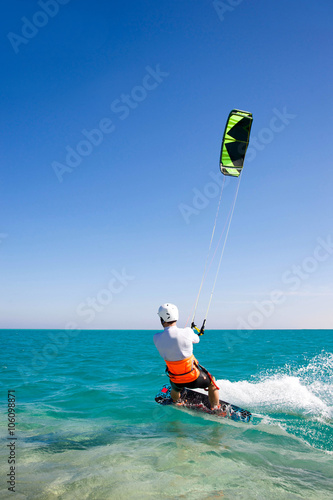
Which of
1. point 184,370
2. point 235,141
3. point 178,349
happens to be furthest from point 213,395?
point 235,141

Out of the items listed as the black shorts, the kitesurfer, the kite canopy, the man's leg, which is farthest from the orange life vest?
the kite canopy

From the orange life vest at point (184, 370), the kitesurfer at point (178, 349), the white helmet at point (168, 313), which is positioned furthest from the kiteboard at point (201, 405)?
the white helmet at point (168, 313)

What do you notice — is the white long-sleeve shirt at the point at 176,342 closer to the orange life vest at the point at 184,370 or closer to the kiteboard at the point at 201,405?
the orange life vest at the point at 184,370

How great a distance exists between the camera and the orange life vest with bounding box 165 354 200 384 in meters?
7.09

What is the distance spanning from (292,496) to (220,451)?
1.81m

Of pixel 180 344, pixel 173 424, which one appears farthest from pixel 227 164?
pixel 173 424

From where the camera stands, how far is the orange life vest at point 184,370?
7.09m

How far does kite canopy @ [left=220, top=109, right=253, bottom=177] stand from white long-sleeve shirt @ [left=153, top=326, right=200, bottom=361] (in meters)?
5.35

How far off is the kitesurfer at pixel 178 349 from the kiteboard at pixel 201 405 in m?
1.28

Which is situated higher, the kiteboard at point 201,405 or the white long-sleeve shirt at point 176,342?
the white long-sleeve shirt at point 176,342

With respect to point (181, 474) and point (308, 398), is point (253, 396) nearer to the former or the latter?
point (308, 398)

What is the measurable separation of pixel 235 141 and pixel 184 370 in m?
6.73

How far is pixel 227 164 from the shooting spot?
9922 millimetres

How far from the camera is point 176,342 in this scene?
682 centimetres
